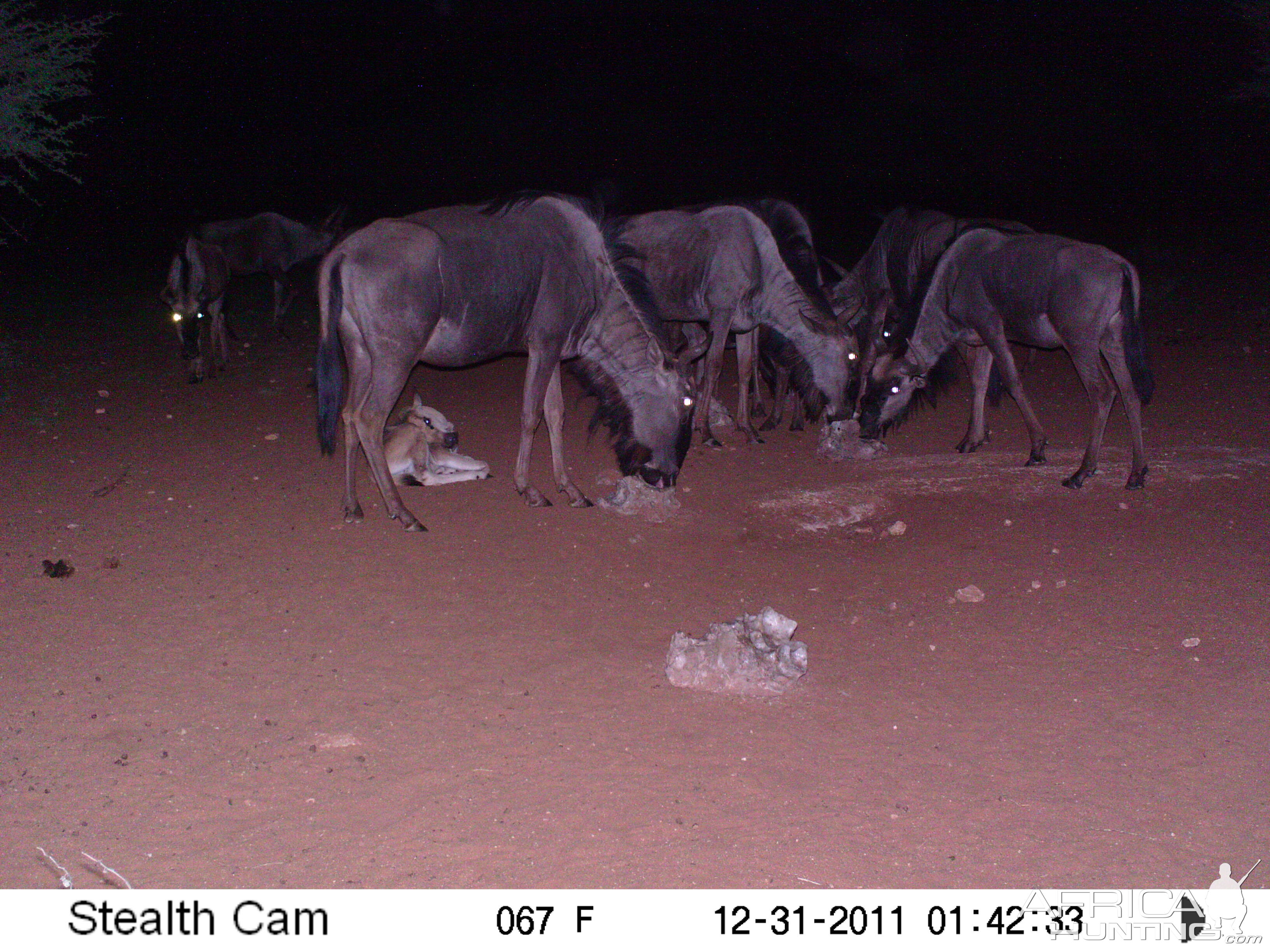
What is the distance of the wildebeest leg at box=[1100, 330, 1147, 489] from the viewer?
312 inches

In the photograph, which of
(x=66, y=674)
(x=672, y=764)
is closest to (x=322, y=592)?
(x=66, y=674)

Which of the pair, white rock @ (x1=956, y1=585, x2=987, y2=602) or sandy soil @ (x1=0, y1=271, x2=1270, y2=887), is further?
white rock @ (x1=956, y1=585, x2=987, y2=602)

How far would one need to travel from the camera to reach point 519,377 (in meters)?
12.1

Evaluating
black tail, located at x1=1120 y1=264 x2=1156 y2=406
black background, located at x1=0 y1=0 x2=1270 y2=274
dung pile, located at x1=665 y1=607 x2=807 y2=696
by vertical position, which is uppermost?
black tail, located at x1=1120 y1=264 x2=1156 y2=406

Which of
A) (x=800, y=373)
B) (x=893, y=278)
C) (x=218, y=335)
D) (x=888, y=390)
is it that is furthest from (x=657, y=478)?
(x=218, y=335)

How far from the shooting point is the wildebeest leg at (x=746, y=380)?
9828mm

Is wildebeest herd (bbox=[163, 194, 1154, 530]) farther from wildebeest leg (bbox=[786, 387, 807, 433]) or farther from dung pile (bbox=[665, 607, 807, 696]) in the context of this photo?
dung pile (bbox=[665, 607, 807, 696])

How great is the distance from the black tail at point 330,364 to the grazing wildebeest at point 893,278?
4517mm

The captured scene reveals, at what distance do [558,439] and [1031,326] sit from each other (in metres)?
3.74

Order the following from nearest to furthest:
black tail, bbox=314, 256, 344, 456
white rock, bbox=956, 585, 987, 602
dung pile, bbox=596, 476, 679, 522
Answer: white rock, bbox=956, 585, 987, 602, black tail, bbox=314, 256, 344, 456, dung pile, bbox=596, 476, 679, 522

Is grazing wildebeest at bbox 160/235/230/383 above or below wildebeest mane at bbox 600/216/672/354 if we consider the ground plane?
below

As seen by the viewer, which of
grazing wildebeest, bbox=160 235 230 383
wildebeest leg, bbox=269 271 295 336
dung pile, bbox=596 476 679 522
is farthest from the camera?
wildebeest leg, bbox=269 271 295 336

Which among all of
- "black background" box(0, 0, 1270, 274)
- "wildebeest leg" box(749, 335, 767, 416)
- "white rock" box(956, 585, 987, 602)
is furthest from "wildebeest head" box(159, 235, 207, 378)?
"black background" box(0, 0, 1270, 274)

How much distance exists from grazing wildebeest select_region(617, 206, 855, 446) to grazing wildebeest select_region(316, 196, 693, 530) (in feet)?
5.71
